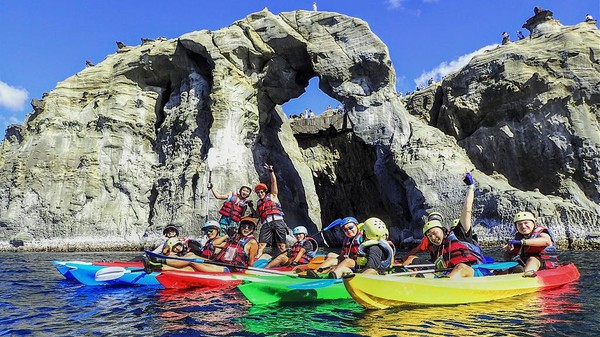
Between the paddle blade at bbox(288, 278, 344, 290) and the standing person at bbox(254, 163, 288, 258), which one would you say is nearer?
the paddle blade at bbox(288, 278, 344, 290)

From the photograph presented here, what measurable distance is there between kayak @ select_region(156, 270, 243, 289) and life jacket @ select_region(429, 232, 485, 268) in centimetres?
401

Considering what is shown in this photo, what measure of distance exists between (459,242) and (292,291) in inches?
118

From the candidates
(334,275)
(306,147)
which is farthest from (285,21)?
(334,275)

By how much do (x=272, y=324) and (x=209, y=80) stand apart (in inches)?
908

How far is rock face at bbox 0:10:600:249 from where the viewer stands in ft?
78.8

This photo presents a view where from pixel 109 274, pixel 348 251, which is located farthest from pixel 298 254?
pixel 109 274

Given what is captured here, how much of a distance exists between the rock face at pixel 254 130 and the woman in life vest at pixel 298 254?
1288 centimetres

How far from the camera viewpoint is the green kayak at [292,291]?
6770mm

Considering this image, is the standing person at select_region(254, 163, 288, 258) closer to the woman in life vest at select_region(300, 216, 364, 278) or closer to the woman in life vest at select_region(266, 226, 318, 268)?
the woman in life vest at select_region(266, 226, 318, 268)

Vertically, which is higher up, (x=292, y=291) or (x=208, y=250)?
(x=208, y=250)

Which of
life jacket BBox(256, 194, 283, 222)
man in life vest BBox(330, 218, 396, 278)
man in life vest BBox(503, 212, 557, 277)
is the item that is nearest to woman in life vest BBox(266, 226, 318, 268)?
life jacket BBox(256, 194, 283, 222)

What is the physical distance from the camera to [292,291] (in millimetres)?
6926

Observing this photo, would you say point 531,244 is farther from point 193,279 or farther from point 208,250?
point 208,250

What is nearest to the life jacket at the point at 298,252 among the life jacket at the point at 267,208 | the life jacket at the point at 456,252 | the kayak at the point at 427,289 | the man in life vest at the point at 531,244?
the life jacket at the point at 267,208
